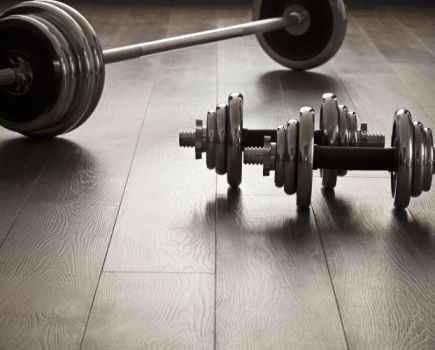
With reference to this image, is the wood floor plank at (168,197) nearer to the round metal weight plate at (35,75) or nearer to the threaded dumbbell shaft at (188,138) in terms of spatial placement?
the threaded dumbbell shaft at (188,138)

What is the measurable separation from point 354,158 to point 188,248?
1.21 feet

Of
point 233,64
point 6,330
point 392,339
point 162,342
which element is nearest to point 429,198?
point 392,339

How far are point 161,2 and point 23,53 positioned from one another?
7.52 feet

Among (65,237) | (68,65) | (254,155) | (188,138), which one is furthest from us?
(68,65)

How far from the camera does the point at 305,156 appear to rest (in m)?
1.47

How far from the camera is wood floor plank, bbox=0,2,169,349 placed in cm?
113

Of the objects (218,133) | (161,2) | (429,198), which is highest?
(218,133)

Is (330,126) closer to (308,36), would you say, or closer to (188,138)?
(188,138)

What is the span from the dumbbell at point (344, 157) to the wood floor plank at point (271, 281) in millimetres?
89

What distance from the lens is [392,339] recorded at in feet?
3.61

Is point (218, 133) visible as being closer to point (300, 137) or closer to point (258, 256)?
point (300, 137)

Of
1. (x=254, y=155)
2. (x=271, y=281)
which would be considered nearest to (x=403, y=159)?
(x=254, y=155)

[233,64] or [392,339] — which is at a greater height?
[392,339]

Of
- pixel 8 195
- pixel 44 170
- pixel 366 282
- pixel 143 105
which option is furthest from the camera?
pixel 143 105
